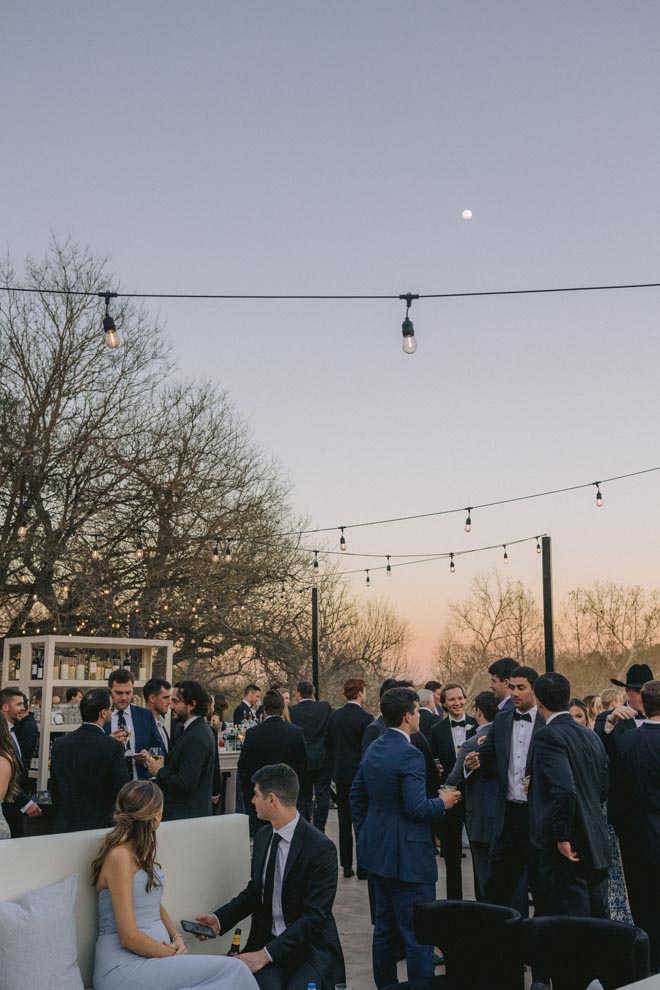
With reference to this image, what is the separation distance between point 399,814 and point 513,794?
38.3 inches

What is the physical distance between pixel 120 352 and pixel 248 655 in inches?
285

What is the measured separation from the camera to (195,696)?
18.9 ft

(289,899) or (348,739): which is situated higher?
(348,739)

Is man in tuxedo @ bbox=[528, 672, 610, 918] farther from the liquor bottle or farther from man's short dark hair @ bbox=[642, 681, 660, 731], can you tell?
the liquor bottle

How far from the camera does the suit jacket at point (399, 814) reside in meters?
4.32

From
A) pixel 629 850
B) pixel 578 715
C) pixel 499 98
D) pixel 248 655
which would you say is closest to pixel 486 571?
pixel 248 655

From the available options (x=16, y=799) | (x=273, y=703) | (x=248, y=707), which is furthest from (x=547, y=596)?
(x=16, y=799)

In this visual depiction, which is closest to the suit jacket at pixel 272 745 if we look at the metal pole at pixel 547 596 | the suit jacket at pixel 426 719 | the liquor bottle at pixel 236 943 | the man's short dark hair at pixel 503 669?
the suit jacket at pixel 426 719

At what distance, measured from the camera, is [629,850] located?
16.0 ft

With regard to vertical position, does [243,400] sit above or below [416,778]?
above

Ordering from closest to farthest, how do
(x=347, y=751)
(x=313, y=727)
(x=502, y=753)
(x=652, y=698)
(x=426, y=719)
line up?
1. (x=652, y=698)
2. (x=502, y=753)
3. (x=347, y=751)
4. (x=426, y=719)
5. (x=313, y=727)

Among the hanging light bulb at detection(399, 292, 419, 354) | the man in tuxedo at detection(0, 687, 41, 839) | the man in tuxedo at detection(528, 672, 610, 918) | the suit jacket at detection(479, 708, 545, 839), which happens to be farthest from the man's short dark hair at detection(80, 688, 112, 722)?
the hanging light bulb at detection(399, 292, 419, 354)

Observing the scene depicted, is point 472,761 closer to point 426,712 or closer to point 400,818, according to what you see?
point 400,818

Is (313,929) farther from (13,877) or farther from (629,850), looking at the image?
(629,850)
